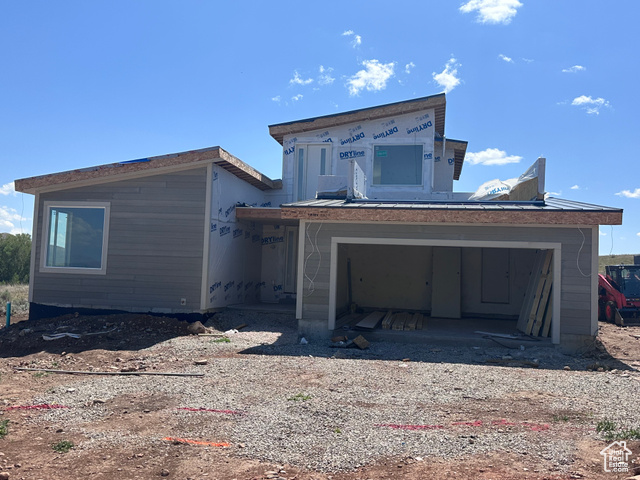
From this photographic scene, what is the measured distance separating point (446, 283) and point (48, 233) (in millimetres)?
11599

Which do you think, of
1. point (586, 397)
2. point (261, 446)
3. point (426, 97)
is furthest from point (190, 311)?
point (426, 97)

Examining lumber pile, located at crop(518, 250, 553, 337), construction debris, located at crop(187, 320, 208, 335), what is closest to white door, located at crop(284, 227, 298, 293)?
construction debris, located at crop(187, 320, 208, 335)

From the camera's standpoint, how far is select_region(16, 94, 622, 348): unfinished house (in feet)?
34.4

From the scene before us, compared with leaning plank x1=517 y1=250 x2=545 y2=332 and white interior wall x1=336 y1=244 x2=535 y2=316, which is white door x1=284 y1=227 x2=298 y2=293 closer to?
white interior wall x1=336 y1=244 x2=535 y2=316

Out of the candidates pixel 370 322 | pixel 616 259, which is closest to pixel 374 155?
pixel 370 322

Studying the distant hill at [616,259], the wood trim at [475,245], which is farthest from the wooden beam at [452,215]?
the distant hill at [616,259]

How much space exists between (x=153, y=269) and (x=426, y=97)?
10231mm

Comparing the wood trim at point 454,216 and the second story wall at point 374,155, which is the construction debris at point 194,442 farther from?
the second story wall at point 374,155

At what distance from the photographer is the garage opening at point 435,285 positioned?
13.9 m

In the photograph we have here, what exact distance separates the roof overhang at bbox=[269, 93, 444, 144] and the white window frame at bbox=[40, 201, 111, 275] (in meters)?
6.63

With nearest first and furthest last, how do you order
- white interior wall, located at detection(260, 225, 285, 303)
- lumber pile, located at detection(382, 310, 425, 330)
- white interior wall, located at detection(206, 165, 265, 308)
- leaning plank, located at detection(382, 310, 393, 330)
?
lumber pile, located at detection(382, 310, 425, 330) → leaning plank, located at detection(382, 310, 393, 330) → white interior wall, located at detection(206, 165, 265, 308) → white interior wall, located at detection(260, 225, 285, 303)

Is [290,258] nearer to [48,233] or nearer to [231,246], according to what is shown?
[231,246]

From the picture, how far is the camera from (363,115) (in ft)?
53.4

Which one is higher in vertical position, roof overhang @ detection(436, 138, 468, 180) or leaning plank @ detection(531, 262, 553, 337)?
roof overhang @ detection(436, 138, 468, 180)
